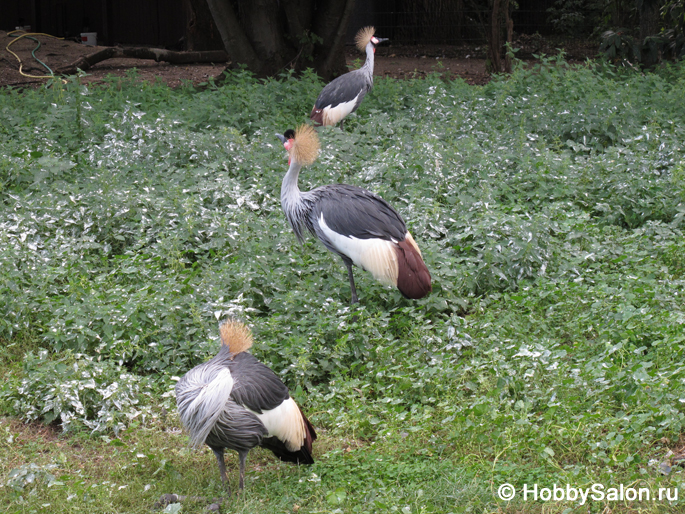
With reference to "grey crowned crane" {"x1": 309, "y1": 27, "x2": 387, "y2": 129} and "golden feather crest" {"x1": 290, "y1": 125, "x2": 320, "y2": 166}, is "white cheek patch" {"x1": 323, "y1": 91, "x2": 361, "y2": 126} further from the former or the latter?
"golden feather crest" {"x1": 290, "y1": 125, "x2": 320, "y2": 166}

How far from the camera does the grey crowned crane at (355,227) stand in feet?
15.0

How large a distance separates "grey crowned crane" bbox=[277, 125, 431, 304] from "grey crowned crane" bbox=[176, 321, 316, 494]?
1407mm

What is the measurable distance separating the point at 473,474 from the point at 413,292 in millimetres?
1471

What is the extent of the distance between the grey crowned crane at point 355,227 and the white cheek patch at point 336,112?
2867 mm

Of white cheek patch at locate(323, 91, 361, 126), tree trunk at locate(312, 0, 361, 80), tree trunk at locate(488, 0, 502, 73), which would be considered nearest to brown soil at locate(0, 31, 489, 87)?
tree trunk at locate(488, 0, 502, 73)

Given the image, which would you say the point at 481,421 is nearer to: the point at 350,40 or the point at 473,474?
the point at 473,474

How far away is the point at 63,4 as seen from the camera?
17734 millimetres

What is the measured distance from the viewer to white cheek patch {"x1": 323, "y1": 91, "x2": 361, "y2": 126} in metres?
7.96

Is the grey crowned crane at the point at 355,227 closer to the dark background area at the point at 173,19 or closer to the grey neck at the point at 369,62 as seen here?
the grey neck at the point at 369,62

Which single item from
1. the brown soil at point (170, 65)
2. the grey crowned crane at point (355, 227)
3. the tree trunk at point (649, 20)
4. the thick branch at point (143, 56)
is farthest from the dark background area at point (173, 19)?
the grey crowned crane at point (355, 227)

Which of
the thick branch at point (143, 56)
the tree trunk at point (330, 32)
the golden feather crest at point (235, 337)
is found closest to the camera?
the golden feather crest at point (235, 337)

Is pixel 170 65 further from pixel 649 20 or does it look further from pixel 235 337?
pixel 235 337

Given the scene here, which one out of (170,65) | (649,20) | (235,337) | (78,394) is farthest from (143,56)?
(235,337)

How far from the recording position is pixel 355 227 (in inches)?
184
